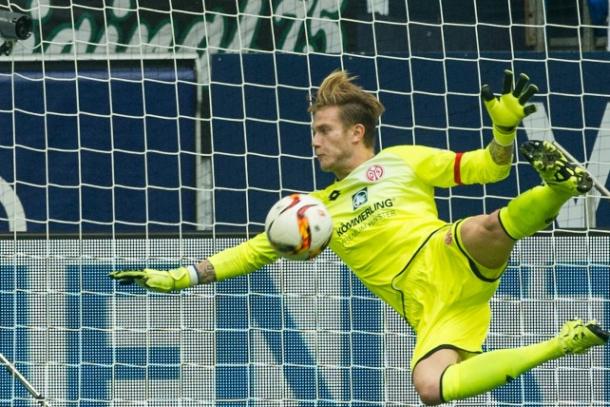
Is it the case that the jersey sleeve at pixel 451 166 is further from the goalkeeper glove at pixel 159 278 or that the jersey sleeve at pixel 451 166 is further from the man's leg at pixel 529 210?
the goalkeeper glove at pixel 159 278

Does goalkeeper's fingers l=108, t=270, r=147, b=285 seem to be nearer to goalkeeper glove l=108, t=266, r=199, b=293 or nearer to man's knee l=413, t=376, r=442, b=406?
goalkeeper glove l=108, t=266, r=199, b=293

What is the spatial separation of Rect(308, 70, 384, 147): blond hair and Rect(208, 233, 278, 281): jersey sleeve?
2.11 feet

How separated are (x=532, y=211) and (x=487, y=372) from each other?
0.68 metres

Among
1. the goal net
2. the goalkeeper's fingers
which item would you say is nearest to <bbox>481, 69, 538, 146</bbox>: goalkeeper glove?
the goalkeeper's fingers

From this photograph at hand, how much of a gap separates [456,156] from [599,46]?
276 centimetres

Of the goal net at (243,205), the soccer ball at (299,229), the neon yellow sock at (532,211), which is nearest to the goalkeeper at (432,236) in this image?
the neon yellow sock at (532,211)

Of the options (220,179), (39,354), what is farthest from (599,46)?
(39,354)

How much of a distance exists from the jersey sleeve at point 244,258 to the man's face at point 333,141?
45 centimetres

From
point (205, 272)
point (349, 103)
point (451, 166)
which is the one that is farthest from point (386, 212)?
point (205, 272)

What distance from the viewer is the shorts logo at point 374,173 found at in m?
6.98

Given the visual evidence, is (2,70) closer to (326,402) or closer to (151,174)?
(151,174)

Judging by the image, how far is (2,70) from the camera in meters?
8.76

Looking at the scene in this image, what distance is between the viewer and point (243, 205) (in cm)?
847

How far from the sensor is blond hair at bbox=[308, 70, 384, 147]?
7.09 m
